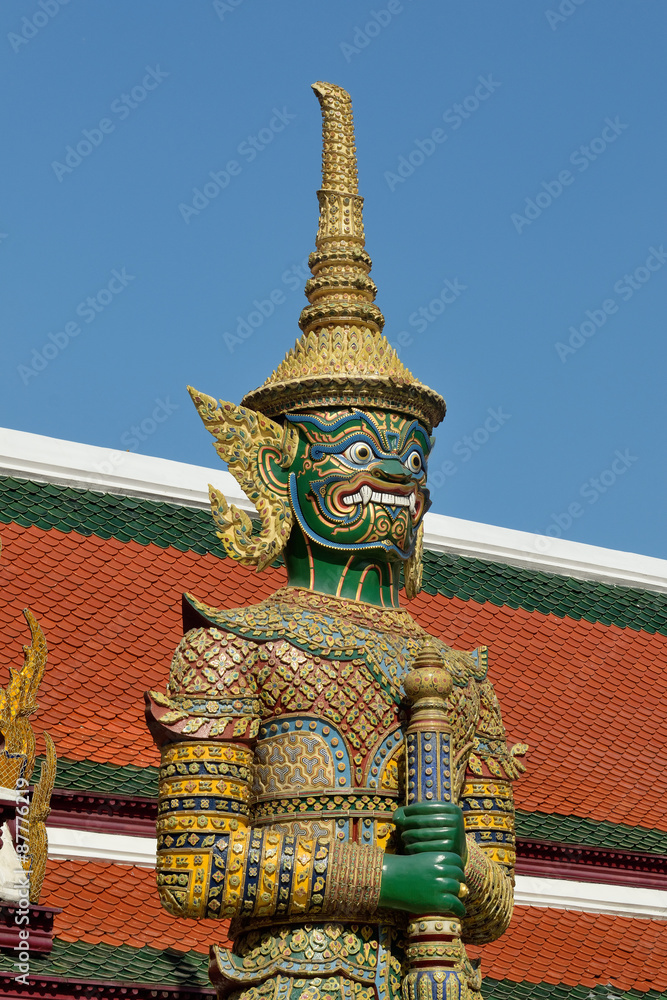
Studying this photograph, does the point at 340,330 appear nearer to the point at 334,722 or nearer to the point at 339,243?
the point at 339,243

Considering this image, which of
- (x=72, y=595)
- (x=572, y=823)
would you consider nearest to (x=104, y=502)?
(x=72, y=595)

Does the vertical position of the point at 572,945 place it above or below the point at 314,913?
above

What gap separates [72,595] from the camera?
11539 mm

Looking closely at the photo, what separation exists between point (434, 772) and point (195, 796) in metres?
0.90

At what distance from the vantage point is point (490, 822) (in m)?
6.94

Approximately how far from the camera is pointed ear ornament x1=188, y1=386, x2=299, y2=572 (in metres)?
6.87

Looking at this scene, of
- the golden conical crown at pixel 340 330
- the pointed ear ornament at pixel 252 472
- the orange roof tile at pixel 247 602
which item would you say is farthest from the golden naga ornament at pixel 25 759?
the golden conical crown at pixel 340 330

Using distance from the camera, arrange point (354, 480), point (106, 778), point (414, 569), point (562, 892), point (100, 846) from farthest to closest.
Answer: point (562, 892) → point (106, 778) → point (100, 846) → point (414, 569) → point (354, 480)

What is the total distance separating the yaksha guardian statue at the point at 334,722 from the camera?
6.16 metres

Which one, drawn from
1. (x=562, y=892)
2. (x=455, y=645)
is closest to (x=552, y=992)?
(x=562, y=892)

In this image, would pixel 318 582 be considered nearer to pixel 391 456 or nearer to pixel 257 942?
pixel 391 456

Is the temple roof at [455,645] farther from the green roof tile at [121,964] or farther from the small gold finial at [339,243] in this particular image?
the small gold finial at [339,243]

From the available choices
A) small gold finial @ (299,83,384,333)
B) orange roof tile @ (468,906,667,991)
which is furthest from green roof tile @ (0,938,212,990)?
small gold finial @ (299,83,384,333)

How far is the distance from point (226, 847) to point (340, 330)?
90.3 inches
